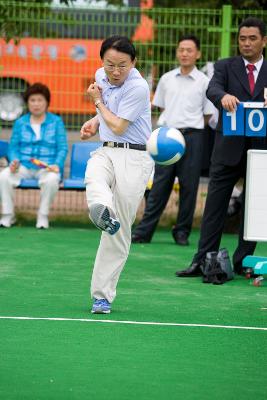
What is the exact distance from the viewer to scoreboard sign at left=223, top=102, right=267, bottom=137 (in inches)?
389

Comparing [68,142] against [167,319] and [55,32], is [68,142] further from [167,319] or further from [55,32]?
[167,319]

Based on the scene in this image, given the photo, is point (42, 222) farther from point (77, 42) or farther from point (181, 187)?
point (77, 42)

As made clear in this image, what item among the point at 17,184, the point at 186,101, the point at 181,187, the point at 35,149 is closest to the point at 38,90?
the point at 35,149

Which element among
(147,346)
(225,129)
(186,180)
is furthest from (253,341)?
(186,180)

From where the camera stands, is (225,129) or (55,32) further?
(55,32)

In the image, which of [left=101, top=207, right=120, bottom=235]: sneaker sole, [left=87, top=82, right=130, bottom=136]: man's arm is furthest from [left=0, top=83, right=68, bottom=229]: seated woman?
[left=101, top=207, right=120, bottom=235]: sneaker sole

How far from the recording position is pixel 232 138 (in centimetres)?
1034

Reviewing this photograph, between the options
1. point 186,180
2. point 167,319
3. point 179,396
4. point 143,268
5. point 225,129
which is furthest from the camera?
point 186,180

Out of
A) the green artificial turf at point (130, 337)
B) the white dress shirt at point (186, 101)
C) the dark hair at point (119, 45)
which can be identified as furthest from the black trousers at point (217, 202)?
the white dress shirt at point (186, 101)

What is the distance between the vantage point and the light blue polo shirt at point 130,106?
8.32 metres

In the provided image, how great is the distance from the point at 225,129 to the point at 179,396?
4.24 meters

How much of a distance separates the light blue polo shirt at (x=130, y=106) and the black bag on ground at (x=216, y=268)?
2.03m

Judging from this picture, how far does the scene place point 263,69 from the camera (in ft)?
33.9

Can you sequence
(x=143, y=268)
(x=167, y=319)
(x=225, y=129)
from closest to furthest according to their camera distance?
(x=167, y=319) < (x=225, y=129) < (x=143, y=268)
